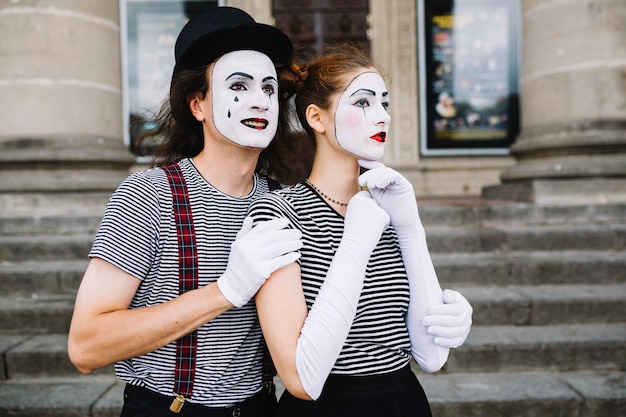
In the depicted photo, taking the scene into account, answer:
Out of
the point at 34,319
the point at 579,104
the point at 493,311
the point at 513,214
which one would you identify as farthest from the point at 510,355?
the point at 34,319

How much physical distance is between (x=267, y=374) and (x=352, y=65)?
1112mm

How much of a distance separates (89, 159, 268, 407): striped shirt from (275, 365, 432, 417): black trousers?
22 centimetres

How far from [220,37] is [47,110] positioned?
173 inches

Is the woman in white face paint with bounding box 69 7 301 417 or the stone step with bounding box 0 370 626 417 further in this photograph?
the stone step with bounding box 0 370 626 417

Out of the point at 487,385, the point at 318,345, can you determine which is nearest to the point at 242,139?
the point at 318,345

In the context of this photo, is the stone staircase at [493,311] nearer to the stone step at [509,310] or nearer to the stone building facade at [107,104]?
the stone step at [509,310]

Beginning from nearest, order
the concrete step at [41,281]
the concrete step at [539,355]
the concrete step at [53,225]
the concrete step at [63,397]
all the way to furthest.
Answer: the concrete step at [63,397], the concrete step at [539,355], the concrete step at [41,281], the concrete step at [53,225]

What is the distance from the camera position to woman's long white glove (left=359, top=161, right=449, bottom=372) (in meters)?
1.69

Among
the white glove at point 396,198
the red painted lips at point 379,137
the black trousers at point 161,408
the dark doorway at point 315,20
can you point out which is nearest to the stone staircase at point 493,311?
the black trousers at point 161,408

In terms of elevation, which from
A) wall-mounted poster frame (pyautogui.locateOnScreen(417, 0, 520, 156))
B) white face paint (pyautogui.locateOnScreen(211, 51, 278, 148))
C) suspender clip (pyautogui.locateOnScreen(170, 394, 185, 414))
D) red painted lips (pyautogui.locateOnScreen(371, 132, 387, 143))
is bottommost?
suspender clip (pyautogui.locateOnScreen(170, 394, 185, 414))

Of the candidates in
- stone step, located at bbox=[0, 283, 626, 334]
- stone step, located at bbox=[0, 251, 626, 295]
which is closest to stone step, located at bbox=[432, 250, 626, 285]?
stone step, located at bbox=[0, 251, 626, 295]

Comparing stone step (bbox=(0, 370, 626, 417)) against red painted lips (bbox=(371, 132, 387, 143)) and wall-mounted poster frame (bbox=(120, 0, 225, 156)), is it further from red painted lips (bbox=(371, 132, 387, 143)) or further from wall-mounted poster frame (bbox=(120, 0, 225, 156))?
wall-mounted poster frame (bbox=(120, 0, 225, 156))

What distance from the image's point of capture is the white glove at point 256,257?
4.80ft

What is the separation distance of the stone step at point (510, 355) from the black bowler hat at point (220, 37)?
2606 mm
